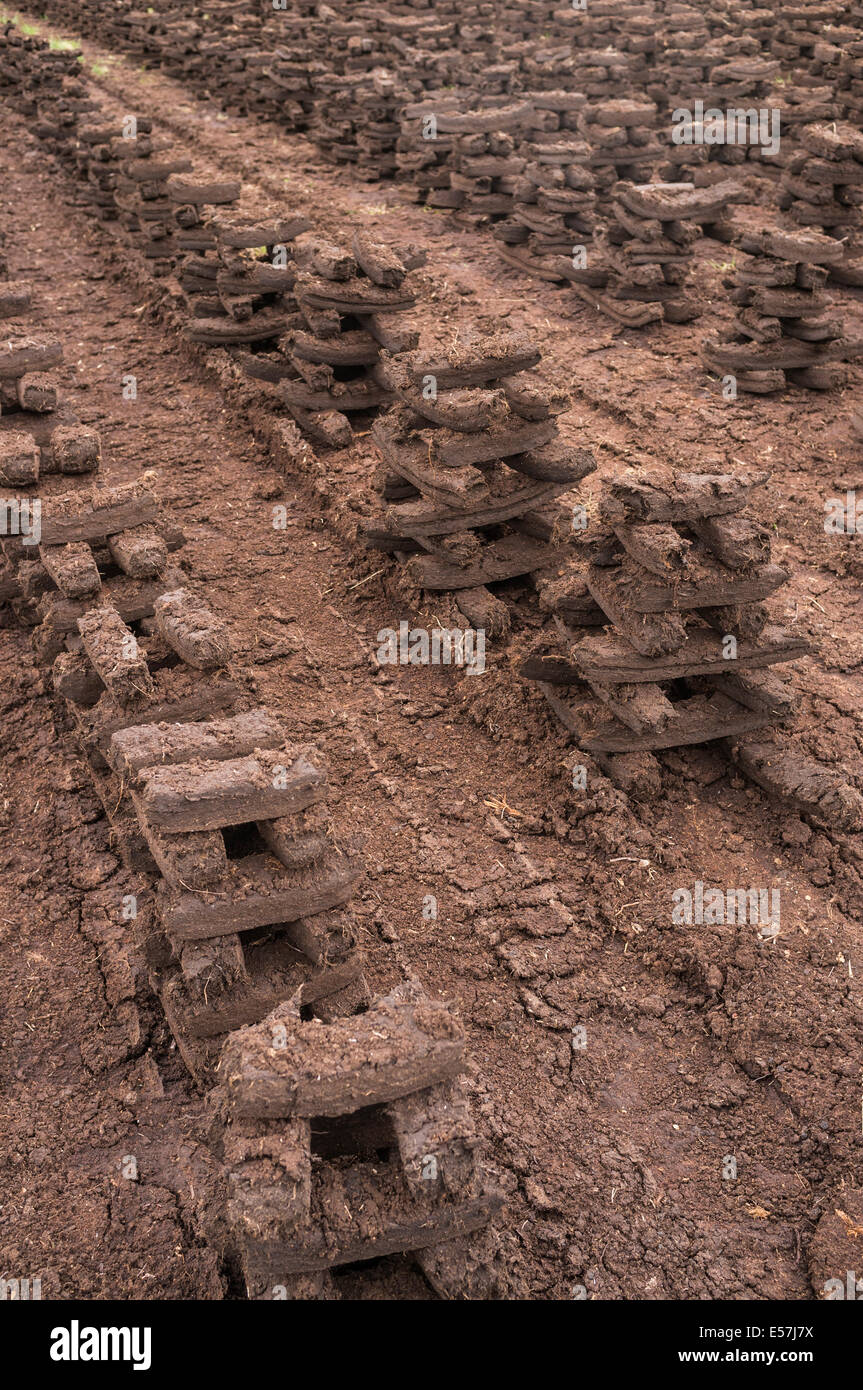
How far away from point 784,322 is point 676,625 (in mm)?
5779

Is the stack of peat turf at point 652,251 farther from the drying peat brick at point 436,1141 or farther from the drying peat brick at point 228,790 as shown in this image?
the drying peat brick at point 436,1141

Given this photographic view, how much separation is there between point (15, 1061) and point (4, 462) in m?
3.74

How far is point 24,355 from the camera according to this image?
827 cm

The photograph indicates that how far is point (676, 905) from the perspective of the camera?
18.4 ft

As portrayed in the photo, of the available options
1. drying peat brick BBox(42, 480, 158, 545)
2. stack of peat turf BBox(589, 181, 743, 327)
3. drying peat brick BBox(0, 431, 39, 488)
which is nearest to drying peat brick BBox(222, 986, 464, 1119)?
drying peat brick BBox(42, 480, 158, 545)

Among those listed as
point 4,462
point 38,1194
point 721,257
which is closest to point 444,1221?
point 38,1194

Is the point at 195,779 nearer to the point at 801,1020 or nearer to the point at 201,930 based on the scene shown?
the point at 201,930

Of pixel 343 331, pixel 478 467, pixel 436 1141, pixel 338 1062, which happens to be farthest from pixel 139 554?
pixel 343 331

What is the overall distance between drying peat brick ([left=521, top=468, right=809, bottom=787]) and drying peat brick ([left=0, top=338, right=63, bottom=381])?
450 cm

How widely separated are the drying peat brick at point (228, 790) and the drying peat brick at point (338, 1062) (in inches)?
33.4

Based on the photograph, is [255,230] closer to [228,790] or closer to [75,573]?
[75,573]

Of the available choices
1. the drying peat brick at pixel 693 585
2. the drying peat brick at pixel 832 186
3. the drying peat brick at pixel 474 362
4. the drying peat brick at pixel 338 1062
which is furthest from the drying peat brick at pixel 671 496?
the drying peat brick at pixel 832 186

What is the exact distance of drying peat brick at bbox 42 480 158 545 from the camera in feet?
21.0

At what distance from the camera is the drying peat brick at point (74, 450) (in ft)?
23.4
